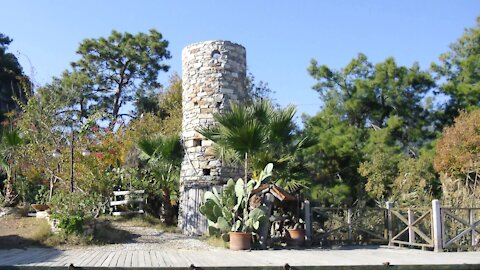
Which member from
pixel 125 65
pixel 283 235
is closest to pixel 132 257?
pixel 283 235

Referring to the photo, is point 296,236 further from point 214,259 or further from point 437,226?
point 214,259

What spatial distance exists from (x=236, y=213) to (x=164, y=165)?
181 inches

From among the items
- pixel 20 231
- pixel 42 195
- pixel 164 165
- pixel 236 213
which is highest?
pixel 164 165

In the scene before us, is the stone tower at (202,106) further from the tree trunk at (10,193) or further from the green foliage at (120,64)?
the green foliage at (120,64)

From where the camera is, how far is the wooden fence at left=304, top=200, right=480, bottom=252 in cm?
1099

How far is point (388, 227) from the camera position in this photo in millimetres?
12430

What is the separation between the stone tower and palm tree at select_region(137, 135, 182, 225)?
1.88 feet

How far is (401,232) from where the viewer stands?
11.8 metres

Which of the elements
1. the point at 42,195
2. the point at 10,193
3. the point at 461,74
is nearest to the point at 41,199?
the point at 42,195

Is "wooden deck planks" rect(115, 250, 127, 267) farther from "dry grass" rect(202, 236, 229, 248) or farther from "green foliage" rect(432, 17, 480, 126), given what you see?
"green foliage" rect(432, 17, 480, 126)

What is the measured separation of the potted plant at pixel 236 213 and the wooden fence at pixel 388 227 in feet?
4.97

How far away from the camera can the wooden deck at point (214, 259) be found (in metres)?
7.80

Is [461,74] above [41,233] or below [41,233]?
above

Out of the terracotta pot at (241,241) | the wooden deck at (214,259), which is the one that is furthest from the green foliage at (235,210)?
the wooden deck at (214,259)
